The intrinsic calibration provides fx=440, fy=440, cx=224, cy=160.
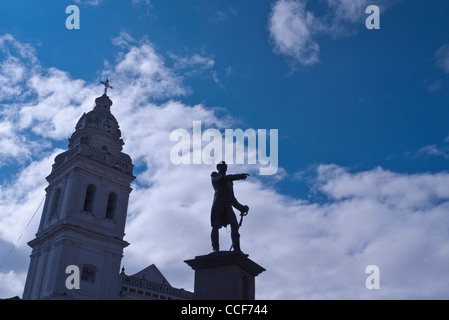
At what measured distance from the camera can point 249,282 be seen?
11320 mm

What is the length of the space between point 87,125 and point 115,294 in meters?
14.2

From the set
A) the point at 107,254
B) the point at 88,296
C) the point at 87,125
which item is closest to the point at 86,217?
the point at 107,254

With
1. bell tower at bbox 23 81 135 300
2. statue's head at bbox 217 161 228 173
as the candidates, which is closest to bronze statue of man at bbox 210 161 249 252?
statue's head at bbox 217 161 228 173

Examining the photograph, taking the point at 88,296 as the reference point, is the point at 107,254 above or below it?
above

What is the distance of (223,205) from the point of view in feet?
38.8

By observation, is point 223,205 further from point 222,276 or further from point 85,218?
point 85,218

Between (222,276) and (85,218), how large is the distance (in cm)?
2438

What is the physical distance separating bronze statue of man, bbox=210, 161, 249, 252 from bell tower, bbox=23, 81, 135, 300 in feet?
70.4

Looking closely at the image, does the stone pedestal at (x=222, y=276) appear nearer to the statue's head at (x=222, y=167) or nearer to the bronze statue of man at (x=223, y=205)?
the bronze statue of man at (x=223, y=205)

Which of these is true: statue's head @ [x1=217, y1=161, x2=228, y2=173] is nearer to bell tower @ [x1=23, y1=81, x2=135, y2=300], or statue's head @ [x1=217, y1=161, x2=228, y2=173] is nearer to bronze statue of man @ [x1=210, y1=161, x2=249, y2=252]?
bronze statue of man @ [x1=210, y1=161, x2=249, y2=252]

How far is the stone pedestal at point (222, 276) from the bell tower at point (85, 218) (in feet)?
70.5

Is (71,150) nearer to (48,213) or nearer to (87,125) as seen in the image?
(87,125)

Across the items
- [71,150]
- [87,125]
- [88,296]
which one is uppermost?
[87,125]
